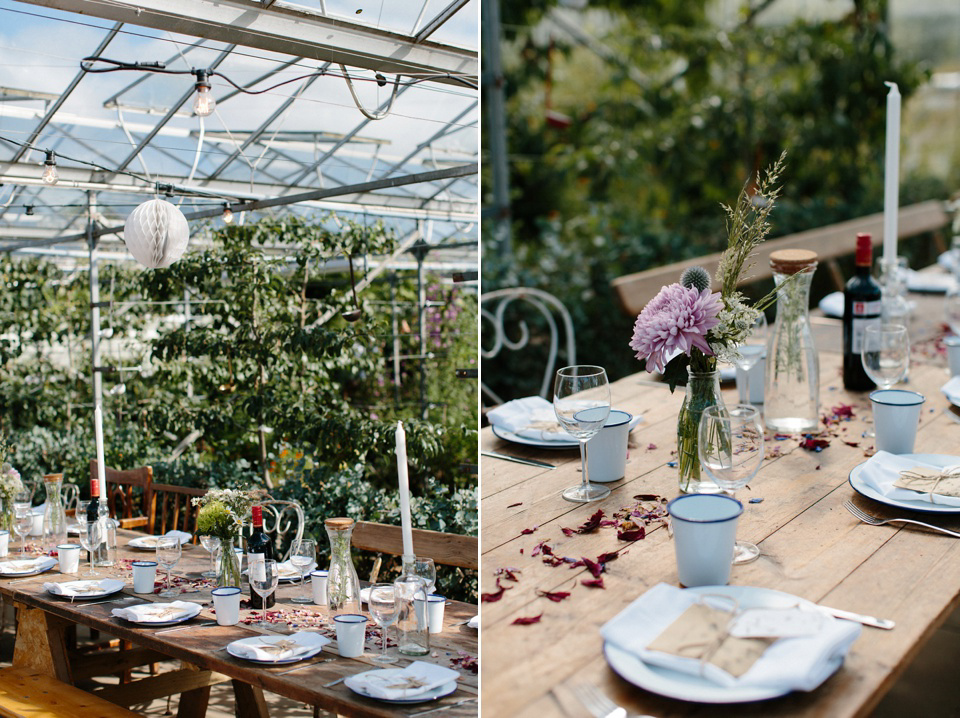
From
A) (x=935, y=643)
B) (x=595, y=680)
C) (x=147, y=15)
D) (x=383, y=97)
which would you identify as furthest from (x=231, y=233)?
(x=595, y=680)

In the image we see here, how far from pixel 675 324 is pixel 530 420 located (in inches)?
23.5

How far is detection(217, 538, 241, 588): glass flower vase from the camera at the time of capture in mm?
2346

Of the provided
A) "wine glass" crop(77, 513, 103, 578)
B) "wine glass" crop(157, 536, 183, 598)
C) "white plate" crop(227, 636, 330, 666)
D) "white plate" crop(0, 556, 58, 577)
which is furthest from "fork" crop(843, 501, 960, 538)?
"white plate" crop(0, 556, 58, 577)

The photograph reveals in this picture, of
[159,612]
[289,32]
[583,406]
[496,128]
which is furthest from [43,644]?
[496,128]

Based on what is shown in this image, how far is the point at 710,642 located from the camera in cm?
98

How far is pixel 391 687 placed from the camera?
5.03 feet

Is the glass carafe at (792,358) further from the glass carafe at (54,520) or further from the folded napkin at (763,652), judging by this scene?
the glass carafe at (54,520)

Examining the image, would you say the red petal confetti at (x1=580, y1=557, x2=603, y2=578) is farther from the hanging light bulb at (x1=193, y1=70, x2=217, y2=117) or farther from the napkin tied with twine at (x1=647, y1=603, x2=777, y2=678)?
the hanging light bulb at (x1=193, y1=70, x2=217, y2=117)

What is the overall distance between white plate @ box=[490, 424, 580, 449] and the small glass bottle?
305 mm

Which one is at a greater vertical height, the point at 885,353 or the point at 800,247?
the point at 800,247

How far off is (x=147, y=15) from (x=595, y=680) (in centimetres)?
223

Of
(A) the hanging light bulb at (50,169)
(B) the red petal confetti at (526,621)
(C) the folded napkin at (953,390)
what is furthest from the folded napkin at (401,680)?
(A) the hanging light bulb at (50,169)

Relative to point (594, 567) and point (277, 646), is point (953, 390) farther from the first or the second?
point (277, 646)

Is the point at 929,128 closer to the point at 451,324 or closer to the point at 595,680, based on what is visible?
the point at 451,324
